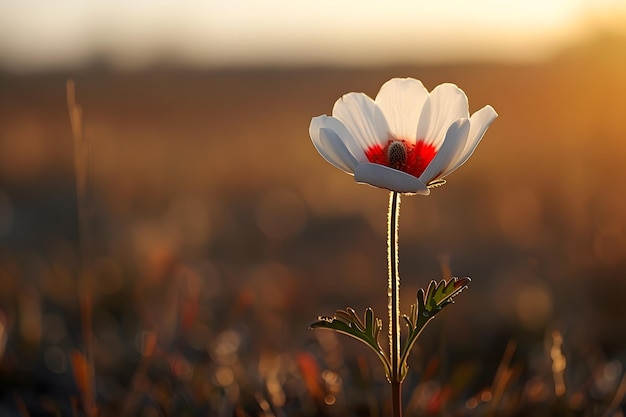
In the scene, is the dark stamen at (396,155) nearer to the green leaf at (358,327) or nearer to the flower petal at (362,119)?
the flower petal at (362,119)

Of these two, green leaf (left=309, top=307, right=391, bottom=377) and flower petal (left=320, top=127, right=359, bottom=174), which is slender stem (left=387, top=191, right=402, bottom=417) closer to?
green leaf (left=309, top=307, right=391, bottom=377)

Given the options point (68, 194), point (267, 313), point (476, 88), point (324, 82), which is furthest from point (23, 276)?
point (324, 82)

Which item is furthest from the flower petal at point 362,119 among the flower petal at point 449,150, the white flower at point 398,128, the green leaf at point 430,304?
the green leaf at point 430,304

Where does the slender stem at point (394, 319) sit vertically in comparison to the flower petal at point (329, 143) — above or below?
below

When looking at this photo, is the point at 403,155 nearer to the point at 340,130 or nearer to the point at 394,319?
the point at 340,130

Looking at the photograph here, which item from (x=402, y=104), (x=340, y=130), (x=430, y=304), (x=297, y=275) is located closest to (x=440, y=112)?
(x=402, y=104)

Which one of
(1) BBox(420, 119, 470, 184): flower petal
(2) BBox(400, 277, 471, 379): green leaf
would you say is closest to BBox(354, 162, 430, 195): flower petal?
(1) BBox(420, 119, 470, 184): flower petal
